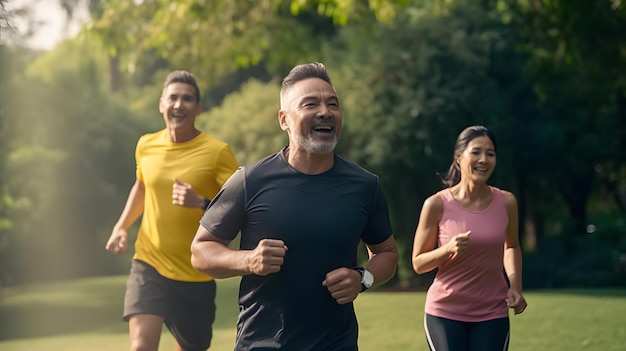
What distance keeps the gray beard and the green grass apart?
810 cm

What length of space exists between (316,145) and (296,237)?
0.39 meters

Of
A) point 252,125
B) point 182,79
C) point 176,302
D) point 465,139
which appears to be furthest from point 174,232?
point 252,125

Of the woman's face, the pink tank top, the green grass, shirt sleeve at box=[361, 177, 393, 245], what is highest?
the woman's face

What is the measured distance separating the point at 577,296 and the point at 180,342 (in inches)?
440

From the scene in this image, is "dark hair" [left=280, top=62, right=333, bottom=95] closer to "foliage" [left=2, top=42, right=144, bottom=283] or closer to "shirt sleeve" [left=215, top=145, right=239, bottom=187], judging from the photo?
"shirt sleeve" [left=215, top=145, right=239, bottom=187]

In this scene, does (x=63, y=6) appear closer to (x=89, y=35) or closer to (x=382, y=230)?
(x=89, y=35)

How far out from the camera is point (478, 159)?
6.61 m

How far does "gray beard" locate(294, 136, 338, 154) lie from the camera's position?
4.29 m

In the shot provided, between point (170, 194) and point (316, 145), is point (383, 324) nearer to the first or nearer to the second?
point (170, 194)

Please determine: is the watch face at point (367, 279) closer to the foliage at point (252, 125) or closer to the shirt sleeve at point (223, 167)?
the shirt sleeve at point (223, 167)

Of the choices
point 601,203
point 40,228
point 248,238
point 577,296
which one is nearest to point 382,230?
point 248,238

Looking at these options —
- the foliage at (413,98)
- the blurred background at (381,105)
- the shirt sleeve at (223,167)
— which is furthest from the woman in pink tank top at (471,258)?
the foliage at (413,98)

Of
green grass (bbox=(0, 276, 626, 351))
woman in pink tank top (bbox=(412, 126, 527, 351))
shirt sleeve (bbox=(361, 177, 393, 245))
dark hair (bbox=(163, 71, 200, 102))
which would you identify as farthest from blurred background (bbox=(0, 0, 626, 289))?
shirt sleeve (bbox=(361, 177, 393, 245))

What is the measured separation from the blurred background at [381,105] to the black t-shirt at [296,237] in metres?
11.0
